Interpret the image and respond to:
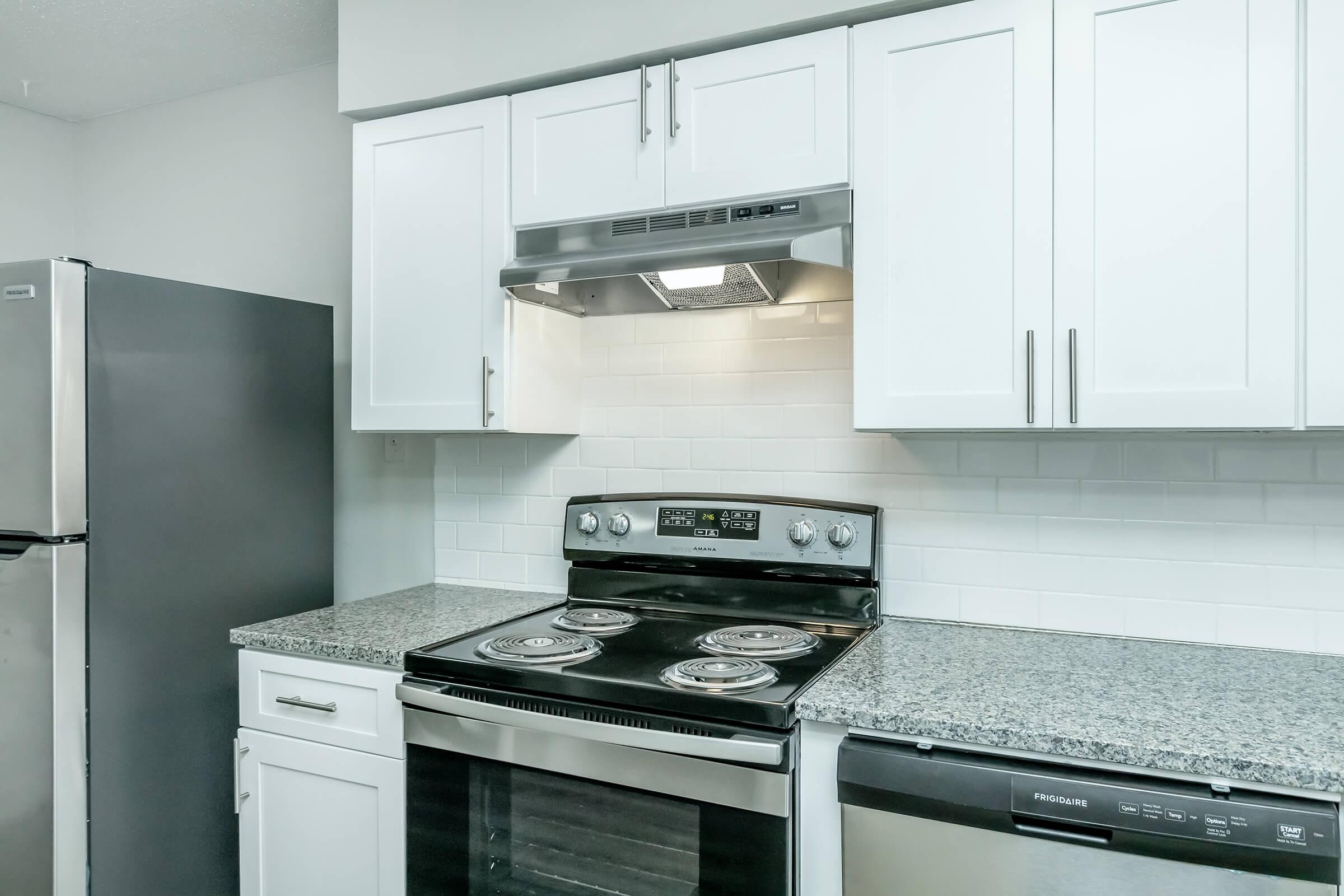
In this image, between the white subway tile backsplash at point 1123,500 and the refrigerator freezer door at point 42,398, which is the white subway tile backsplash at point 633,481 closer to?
the white subway tile backsplash at point 1123,500

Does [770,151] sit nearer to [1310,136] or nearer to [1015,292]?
[1015,292]

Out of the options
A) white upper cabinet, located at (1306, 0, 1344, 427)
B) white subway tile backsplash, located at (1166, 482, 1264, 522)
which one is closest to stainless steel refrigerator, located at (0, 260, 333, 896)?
white subway tile backsplash, located at (1166, 482, 1264, 522)

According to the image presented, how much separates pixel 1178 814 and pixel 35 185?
410 cm

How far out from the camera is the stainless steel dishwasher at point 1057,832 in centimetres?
108

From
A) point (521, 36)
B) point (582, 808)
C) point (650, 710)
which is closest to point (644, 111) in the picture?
point (521, 36)

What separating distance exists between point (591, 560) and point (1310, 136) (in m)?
1.72

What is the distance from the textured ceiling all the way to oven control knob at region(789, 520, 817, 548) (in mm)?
1969

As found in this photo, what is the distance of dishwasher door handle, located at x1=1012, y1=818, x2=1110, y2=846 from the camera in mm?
1160

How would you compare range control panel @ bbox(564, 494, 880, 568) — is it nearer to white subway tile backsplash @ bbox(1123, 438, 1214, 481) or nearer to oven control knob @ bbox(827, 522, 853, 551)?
oven control knob @ bbox(827, 522, 853, 551)

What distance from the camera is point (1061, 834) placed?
46.6 inches

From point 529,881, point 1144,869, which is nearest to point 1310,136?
point 1144,869

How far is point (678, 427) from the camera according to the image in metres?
2.22

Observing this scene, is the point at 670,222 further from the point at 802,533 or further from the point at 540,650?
the point at 540,650

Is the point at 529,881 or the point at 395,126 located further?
the point at 395,126
